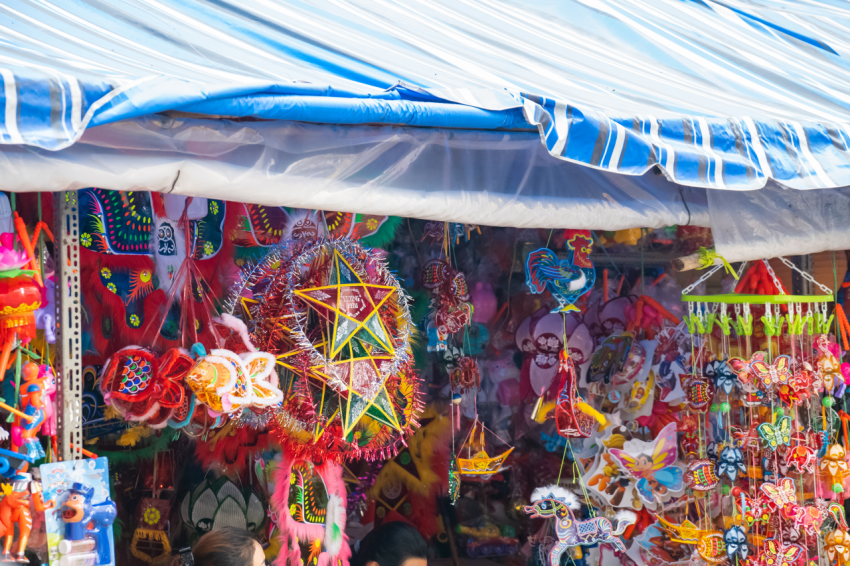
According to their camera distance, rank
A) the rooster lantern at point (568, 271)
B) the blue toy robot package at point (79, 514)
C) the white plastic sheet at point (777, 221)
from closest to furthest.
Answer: the blue toy robot package at point (79, 514)
the white plastic sheet at point (777, 221)
the rooster lantern at point (568, 271)

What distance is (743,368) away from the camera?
3.15m

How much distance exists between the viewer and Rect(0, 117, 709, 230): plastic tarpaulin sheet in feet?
5.73

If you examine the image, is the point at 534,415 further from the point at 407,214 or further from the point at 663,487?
the point at 407,214

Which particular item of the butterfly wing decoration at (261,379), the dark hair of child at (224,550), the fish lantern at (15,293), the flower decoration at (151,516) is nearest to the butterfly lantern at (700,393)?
the butterfly wing decoration at (261,379)

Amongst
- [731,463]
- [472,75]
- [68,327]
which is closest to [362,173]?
[472,75]

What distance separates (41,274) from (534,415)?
8.12 feet

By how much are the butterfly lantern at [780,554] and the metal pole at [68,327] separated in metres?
2.58

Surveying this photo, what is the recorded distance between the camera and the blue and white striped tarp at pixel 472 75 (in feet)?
5.65

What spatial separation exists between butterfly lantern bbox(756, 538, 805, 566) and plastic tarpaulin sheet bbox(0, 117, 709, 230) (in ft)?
4.42

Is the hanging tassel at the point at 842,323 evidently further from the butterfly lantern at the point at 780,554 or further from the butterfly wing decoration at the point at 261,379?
the butterfly wing decoration at the point at 261,379

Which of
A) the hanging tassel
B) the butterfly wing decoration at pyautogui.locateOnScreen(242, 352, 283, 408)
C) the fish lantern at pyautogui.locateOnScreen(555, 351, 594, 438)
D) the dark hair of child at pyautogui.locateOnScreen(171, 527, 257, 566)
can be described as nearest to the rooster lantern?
the fish lantern at pyautogui.locateOnScreen(555, 351, 594, 438)

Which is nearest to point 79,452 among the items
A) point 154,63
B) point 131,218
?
point 131,218

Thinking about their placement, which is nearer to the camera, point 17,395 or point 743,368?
point 17,395

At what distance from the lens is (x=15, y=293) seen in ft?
5.97
